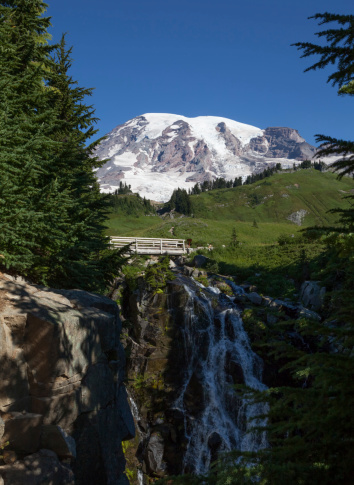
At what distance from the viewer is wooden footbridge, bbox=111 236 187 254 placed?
113 feet

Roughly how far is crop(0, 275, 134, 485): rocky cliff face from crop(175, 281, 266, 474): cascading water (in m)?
8.70

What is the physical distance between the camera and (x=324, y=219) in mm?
127750

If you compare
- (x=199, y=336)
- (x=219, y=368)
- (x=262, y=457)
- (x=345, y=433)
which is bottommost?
(x=219, y=368)

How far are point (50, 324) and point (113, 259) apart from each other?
7.79 metres

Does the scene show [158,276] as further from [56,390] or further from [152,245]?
[56,390]

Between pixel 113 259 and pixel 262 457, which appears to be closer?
pixel 262 457

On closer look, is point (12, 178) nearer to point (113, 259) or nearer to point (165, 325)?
point (113, 259)

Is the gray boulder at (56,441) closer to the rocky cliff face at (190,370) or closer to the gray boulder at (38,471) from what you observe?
the gray boulder at (38,471)

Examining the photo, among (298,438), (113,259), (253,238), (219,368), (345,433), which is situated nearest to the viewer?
(345,433)

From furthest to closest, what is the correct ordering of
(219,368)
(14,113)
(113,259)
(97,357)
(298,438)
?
(219,368), (113,259), (14,113), (97,357), (298,438)

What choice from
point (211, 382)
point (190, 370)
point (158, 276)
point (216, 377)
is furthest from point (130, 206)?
point (211, 382)

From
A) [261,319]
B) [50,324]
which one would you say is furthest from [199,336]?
[50,324]

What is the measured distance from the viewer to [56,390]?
10086 millimetres

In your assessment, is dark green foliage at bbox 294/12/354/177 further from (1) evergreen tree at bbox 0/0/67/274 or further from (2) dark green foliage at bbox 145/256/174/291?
(2) dark green foliage at bbox 145/256/174/291
